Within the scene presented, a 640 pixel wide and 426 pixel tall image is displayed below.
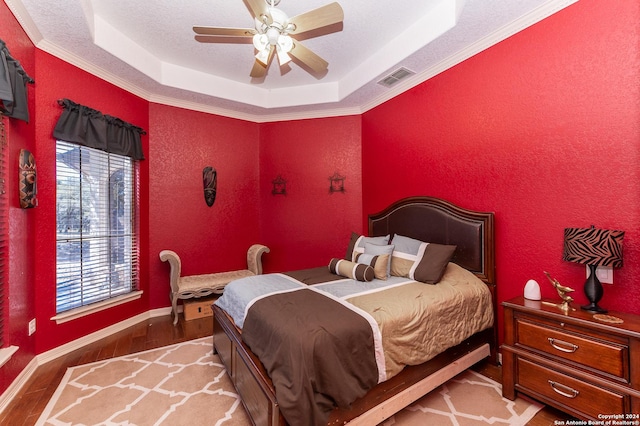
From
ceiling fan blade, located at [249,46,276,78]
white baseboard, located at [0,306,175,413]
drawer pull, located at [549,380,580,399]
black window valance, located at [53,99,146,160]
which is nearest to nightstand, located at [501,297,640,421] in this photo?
drawer pull, located at [549,380,580,399]

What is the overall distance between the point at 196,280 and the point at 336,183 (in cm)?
250

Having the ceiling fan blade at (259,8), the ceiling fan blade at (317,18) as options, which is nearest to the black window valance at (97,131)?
the ceiling fan blade at (259,8)

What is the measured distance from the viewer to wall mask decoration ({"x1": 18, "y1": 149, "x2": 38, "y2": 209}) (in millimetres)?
2303

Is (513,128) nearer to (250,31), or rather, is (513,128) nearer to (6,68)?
(250,31)

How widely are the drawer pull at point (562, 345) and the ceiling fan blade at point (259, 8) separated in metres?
3.02

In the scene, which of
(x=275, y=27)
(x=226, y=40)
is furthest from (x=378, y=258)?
(x=226, y=40)

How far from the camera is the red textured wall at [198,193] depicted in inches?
152

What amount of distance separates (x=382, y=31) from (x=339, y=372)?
3.21 m

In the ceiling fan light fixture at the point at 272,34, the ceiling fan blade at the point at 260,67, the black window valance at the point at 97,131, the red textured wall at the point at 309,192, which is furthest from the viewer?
the red textured wall at the point at 309,192

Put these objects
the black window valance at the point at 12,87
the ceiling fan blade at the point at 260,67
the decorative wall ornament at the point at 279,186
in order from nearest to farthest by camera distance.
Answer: the black window valance at the point at 12,87
the ceiling fan blade at the point at 260,67
the decorative wall ornament at the point at 279,186

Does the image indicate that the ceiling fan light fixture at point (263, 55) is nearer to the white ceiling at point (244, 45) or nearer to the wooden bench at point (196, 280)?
the white ceiling at point (244, 45)

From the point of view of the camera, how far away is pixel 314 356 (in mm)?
1468

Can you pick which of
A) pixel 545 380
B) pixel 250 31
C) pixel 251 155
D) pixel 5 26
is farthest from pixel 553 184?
pixel 5 26

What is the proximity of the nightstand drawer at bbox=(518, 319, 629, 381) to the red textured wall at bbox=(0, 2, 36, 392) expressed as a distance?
3828mm
